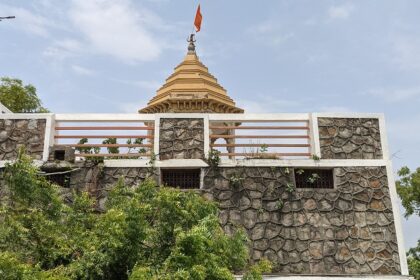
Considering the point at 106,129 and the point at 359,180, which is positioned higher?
the point at 106,129

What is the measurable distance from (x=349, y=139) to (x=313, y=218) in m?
1.98

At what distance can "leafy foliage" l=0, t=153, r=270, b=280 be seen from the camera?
6395 millimetres

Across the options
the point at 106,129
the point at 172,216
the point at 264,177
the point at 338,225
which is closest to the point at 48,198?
the point at 172,216

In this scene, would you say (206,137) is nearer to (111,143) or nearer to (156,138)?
(156,138)

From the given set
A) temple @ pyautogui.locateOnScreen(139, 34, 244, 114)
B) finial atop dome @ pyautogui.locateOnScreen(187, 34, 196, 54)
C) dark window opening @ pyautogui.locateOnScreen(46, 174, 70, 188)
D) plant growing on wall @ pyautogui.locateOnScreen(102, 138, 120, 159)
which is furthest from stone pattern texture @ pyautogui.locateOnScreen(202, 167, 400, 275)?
finial atop dome @ pyautogui.locateOnScreen(187, 34, 196, 54)

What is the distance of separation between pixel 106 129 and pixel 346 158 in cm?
526

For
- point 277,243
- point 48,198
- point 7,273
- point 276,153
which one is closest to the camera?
point 7,273

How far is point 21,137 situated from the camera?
1075cm

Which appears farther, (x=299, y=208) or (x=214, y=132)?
(x=214, y=132)

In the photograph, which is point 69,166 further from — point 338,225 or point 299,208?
point 338,225

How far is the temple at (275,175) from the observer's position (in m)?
10.2

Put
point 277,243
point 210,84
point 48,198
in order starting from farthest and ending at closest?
point 210,84, point 277,243, point 48,198

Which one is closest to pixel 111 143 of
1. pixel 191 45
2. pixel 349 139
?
pixel 349 139

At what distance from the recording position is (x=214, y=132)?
13.3 metres
